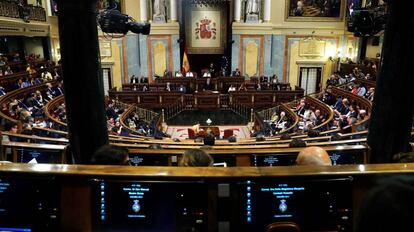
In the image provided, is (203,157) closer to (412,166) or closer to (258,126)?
(412,166)

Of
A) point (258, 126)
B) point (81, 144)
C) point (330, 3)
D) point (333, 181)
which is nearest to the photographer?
point (333, 181)

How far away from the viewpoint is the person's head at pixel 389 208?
84 cm

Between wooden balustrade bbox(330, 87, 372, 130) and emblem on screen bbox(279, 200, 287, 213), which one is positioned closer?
emblem on screen bbox(279, 200, 287, 213)

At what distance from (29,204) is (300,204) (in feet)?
5.51

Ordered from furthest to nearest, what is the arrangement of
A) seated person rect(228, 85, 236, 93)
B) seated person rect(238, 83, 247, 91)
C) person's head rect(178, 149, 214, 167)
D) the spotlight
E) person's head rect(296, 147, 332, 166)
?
seated person rect(238, 83, 247, 91)
seated person rect(228, 85, 236, 93)
the spotlight
person's head rect(296, 147, 332, 166)
person's head rect(178, 149, 214, 167)

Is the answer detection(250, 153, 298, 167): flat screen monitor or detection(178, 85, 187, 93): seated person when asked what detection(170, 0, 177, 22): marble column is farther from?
detection(250, 153, 298, 167): flat screen monitor

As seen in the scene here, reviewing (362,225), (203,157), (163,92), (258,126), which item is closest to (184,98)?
(163,92)

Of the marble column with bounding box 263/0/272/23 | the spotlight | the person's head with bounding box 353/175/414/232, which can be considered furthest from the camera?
the marble column with bounding box 263/0/272/23

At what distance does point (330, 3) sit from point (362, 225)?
21.4 m

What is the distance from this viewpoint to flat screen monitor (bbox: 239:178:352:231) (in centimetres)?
193

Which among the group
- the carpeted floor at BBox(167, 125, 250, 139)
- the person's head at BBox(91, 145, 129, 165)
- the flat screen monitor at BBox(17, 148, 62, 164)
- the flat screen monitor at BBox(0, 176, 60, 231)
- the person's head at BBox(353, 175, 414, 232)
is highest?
the person's head at BBox(353, 175, 414, 232)

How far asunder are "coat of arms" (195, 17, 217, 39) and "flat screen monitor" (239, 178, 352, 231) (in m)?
18.5

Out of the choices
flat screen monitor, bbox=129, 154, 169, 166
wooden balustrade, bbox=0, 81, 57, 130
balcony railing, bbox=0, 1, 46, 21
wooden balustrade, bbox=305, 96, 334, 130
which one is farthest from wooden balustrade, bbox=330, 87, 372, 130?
balcony railing, bbox=0, 1, 46, 21

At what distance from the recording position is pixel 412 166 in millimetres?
2045
